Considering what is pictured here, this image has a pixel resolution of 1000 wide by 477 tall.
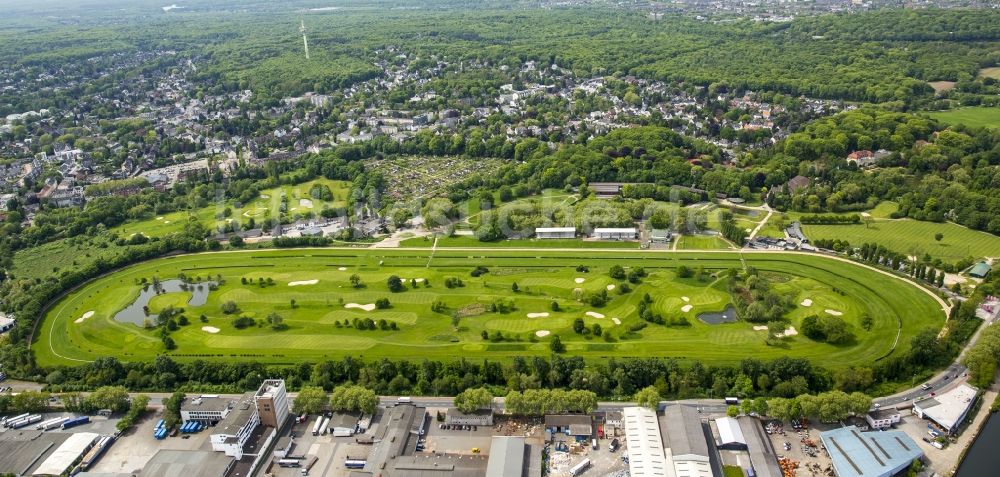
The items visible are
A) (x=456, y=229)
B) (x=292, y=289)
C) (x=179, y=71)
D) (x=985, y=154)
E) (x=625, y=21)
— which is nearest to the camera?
(x=292, y=289)

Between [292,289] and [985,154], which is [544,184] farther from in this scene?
[985,154]

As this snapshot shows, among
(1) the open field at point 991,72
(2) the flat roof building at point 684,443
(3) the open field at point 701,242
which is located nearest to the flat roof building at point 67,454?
(2) the flat roof building at point 684,443

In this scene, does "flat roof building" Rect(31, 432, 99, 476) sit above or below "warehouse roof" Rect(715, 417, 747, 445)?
below

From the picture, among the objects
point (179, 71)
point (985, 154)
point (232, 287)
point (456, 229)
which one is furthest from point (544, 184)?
point (179, 71)

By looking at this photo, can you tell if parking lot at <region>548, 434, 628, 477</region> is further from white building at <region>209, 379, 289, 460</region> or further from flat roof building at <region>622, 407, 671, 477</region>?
white building at <region>209, 379, 289, 460</region>

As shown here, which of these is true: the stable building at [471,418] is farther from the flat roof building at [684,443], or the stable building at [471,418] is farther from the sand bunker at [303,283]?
the sand bunker at [303,283]

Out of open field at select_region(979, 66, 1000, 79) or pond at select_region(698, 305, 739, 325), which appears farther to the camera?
open field at select_region(979, 66, 1000, 79)

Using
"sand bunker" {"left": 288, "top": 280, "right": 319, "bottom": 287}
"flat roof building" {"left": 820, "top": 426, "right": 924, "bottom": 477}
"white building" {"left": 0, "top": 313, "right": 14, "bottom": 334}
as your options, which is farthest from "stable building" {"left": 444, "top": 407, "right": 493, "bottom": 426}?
"white building" {"left": 0, "top": 313, "right": 14, "bottom": 334}
